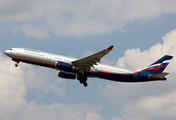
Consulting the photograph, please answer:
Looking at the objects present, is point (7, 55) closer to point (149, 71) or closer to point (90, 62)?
point (90, 62)

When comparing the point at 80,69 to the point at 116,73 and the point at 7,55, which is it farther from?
the point at 7,55

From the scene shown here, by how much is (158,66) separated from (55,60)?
1858 cm

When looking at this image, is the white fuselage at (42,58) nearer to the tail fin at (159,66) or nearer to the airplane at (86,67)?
the airplane at (86,67)

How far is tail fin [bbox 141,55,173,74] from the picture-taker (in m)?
51.6

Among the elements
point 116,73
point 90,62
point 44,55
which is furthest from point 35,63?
point 116,73

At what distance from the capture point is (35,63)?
5006cm

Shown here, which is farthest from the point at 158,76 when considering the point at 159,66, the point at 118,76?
the point at 118,76

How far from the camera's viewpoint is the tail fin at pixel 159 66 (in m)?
51.6

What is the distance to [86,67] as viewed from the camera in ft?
163

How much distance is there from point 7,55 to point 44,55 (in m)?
7.43

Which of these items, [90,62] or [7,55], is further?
[7,55]

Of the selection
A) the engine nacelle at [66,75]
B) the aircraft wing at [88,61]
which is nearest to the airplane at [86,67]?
the aircraft wing at [88,61]

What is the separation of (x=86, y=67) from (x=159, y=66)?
43.8ft

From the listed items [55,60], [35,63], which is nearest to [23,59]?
[35,63]
